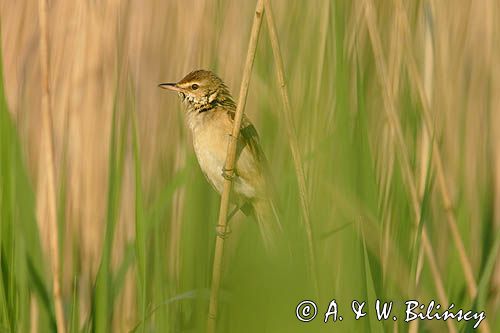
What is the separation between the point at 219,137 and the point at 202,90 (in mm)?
168

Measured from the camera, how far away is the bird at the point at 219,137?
232 centimetres

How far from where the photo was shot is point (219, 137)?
2.35m

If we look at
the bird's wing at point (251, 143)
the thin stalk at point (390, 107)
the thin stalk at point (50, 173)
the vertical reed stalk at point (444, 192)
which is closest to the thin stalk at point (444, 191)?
the vertical reed stalk at point (444, 192)

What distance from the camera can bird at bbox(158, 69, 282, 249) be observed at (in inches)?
91.4

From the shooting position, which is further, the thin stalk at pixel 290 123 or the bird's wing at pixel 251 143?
the bird's wing at pixel 251 143

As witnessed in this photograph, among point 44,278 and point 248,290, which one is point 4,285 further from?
point 248,290

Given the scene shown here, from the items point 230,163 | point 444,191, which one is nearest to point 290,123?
point 230,163

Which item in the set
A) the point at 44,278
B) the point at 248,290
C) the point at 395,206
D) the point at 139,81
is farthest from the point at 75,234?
the point at 248,290

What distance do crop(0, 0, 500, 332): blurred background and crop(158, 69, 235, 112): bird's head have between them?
5 cm

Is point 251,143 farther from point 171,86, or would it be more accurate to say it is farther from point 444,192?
point 444,192
